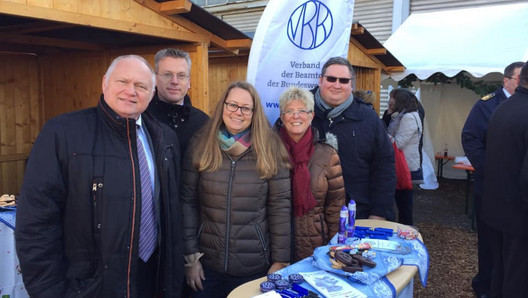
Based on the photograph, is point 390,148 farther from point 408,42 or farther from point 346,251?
point 408,42

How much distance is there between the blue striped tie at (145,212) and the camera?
6.66ft

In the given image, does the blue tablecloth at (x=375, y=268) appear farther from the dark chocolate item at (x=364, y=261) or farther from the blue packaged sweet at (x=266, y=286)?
the blue packaged sweet at (x=266, y=286)

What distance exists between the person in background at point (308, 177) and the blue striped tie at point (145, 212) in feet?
2.90

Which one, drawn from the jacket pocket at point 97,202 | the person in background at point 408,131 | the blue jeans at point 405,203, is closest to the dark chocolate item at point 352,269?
the jacket pocket at point 97,202

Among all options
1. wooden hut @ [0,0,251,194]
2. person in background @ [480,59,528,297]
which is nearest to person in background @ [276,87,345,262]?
person in background @ [480,59,528,297]

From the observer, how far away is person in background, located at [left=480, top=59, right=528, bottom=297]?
9.81ft

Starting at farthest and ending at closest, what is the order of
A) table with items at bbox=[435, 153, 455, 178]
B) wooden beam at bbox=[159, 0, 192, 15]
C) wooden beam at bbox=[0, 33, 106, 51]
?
table with items at bbox=[435, 153, 455, 178] < wooden beam at bbox=[0, 33, 106, 51] < wooden beam at bbox=[159, 0, 192, 15]

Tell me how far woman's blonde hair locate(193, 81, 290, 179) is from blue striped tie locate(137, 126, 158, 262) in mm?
373

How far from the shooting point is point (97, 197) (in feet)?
6.03

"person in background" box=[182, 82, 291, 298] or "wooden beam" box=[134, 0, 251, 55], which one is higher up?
"wooden beam" box=[134, 0, 251, 55]

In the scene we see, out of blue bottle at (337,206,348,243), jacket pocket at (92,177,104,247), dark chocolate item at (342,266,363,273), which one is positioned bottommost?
dark chocolate item at (342,266,363,273)

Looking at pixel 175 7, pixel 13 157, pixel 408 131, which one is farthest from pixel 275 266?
pixel 13 157

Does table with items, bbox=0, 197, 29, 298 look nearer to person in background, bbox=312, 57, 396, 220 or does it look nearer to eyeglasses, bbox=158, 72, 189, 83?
eyeglasses, bbox=158, 72, 189, 83

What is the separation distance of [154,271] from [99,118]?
881 millimetres
